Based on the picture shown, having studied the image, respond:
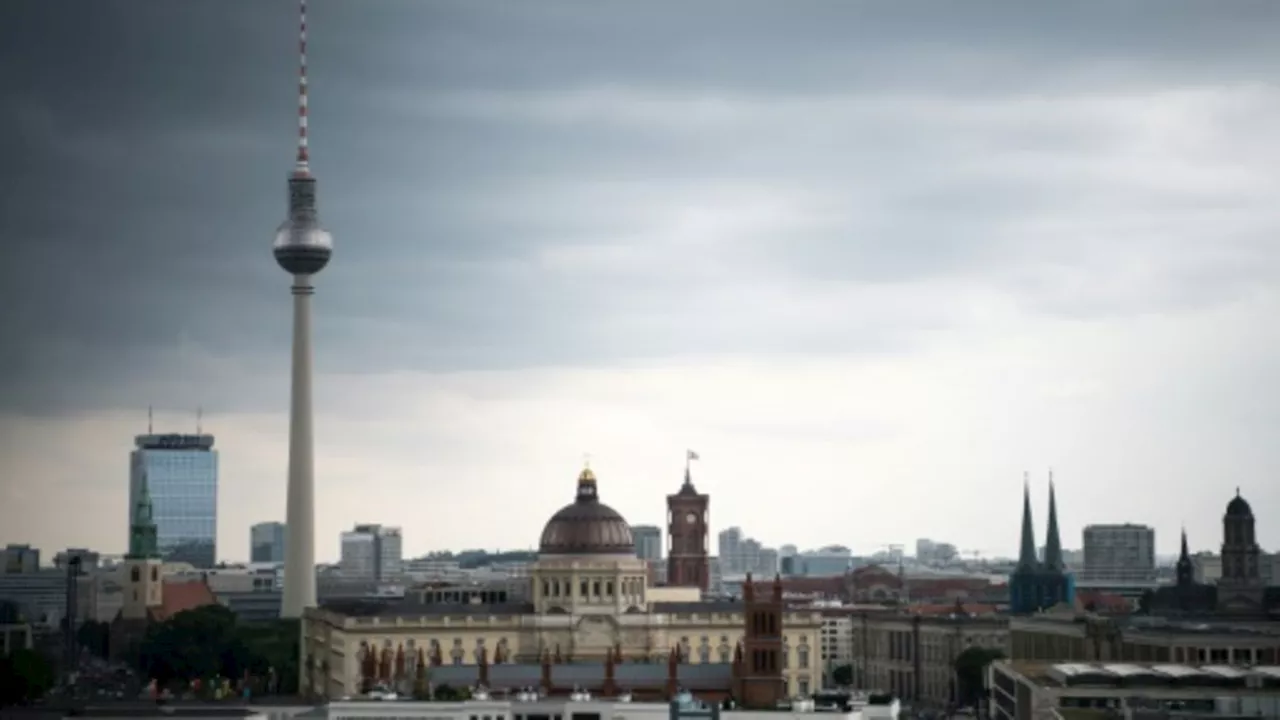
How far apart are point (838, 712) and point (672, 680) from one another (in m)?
28.3

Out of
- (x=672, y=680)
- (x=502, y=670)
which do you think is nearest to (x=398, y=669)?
(x=502, y=670)

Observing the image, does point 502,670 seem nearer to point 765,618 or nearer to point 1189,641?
point 765,618

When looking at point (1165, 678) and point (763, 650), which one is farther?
point (763, 650)

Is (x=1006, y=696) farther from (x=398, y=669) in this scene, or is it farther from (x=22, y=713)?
(x=22, y=713)

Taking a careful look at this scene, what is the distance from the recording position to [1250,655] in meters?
193

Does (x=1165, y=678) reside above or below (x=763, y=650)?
below

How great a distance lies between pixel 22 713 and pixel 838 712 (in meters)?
45.2

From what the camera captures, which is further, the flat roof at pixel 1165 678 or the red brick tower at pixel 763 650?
the red brick tower at pixel 763 650

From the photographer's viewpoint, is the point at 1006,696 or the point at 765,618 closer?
the point at 765,618

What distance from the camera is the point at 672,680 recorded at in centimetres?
17038

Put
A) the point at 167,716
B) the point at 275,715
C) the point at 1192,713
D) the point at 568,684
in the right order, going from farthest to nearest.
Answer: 1. the point at 568,684
2. the point at 275,715
3. the point at 167,716
4. the point at 1192,713

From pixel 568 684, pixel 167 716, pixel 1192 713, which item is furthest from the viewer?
pixel 568 684

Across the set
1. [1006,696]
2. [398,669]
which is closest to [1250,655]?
[1006,696]

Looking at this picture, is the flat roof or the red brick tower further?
the red brick tower
